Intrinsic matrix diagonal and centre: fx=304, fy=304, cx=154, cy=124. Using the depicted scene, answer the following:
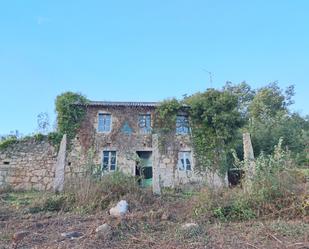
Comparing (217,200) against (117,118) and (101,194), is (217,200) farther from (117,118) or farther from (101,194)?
(117,118)

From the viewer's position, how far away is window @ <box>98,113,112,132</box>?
52.4ft

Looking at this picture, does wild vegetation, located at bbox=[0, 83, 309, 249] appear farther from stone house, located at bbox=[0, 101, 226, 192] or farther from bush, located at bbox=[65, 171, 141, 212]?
stone house, located at bbox=[0, 101, 226, 192]

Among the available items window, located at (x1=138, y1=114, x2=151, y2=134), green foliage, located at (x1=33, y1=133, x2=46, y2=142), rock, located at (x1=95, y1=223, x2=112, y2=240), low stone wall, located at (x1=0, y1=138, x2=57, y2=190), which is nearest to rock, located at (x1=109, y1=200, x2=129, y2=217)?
rock, located at (x1=95, y1=223, x2=112, y2=240)

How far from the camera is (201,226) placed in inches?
213

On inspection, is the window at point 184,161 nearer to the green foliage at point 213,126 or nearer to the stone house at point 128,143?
the stone house at point 128,143

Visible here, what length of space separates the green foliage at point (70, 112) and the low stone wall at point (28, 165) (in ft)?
4.44

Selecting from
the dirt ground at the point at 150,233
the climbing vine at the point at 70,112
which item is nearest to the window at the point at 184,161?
the climbing vine at the point at 70,112

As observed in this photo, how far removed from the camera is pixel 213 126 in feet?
52.5

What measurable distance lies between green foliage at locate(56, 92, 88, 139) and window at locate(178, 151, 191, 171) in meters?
5.58

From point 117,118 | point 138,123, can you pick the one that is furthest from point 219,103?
point 117,118

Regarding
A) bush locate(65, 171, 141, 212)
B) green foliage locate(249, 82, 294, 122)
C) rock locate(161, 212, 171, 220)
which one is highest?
green foliage locate(249, 82, 294, 122)

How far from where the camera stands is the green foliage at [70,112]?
50.7ft

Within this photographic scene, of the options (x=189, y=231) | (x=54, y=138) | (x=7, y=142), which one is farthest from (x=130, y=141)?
(x=189, y=231)

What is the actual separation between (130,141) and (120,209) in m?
9.40
